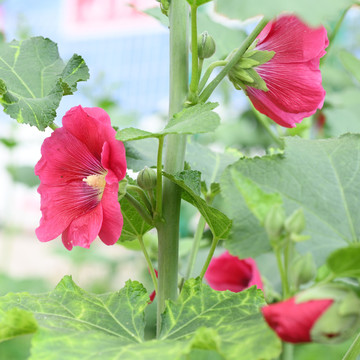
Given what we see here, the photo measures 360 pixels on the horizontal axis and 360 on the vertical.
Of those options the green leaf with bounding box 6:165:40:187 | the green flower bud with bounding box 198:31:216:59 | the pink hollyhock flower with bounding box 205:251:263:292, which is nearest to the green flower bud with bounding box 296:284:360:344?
the green flower bud with bounding box 198:31:216:59

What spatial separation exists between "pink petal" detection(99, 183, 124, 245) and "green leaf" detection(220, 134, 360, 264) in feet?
0.27

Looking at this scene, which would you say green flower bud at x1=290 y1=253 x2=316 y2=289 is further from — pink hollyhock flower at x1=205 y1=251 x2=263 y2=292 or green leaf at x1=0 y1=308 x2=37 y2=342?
pink hollyhock flower at x1=205 y1=251 x2=263 y2=292

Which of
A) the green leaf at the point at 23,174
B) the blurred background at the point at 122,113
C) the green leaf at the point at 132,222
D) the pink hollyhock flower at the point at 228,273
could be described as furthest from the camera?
the green leaf at the point at 23,174

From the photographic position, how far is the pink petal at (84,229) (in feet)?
1.40

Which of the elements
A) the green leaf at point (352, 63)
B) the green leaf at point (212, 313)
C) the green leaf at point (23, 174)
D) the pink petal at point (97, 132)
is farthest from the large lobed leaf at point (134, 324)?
the green leaf at point (23, 174)

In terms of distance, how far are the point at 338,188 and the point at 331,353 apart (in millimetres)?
1230

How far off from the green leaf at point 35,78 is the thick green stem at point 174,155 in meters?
0.08

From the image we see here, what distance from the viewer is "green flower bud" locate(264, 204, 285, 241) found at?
0.33 m

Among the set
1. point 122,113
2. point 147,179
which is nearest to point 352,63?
point 147,179

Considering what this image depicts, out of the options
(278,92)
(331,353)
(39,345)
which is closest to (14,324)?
(39,345)

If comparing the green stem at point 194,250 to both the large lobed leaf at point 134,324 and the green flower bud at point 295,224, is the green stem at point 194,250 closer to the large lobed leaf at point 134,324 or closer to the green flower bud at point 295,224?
the large lobed leaf at point 134,324

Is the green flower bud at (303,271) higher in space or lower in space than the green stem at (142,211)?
higher

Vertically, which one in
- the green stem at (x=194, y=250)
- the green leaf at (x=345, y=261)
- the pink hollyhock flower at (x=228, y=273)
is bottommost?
the pink hollyhock flower at (x=228, y=273)

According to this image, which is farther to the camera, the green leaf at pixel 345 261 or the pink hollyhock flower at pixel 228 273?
the pink hollyhock flower at pixel 228 273
